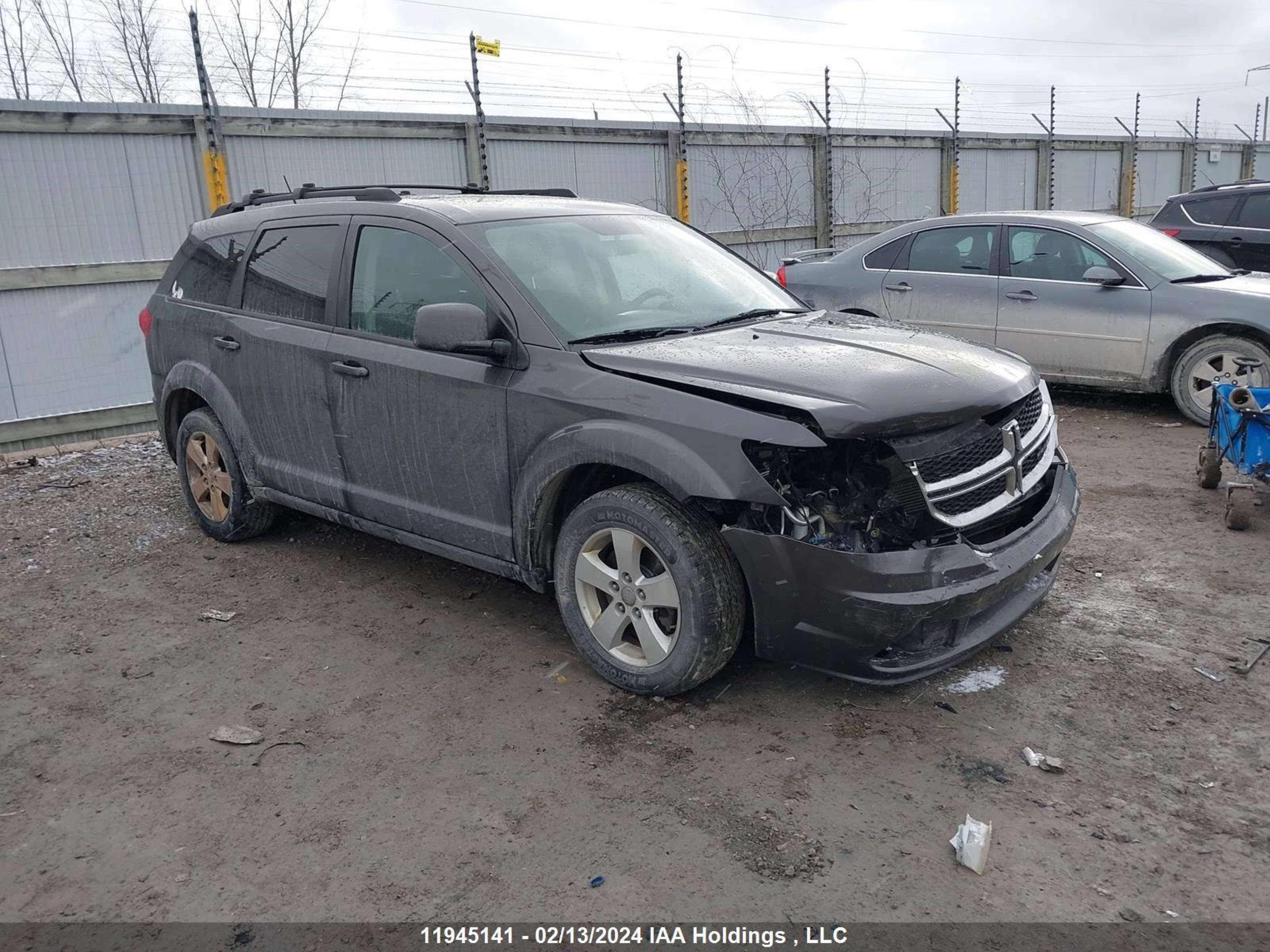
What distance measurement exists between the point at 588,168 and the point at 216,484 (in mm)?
7404

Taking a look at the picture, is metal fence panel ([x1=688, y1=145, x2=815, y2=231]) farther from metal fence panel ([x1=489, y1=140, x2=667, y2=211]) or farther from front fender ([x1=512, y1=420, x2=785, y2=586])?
front fender ([x1=512, y1=420, x2=785, y2=586])

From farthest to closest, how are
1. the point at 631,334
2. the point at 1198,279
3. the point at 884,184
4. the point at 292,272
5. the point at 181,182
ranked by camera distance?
the point at 884,184 → the point at 181,182 → the point at 1198,279 → the point at 292,272 → the point at 631,334

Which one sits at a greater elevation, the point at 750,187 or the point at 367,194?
the point at 750,187

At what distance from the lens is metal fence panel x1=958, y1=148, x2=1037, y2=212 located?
56.5ft

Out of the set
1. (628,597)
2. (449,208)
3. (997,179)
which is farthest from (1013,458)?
(997,179)

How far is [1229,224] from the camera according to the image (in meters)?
10.5

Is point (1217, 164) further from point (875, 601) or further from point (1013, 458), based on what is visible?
point (875, 601)

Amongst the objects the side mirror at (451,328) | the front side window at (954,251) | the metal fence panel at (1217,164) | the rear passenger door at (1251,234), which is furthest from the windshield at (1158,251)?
the metal fence panel at (1217,164)

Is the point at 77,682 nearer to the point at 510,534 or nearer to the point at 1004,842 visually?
the point at 510,534

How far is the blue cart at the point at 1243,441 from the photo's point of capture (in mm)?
5070

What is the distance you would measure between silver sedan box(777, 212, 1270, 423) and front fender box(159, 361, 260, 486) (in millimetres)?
4180

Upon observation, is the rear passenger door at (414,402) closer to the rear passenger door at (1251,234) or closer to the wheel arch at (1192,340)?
the wheel arch at (1192,340)

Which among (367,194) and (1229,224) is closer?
(367,194)

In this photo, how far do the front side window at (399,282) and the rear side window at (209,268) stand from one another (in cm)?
107
